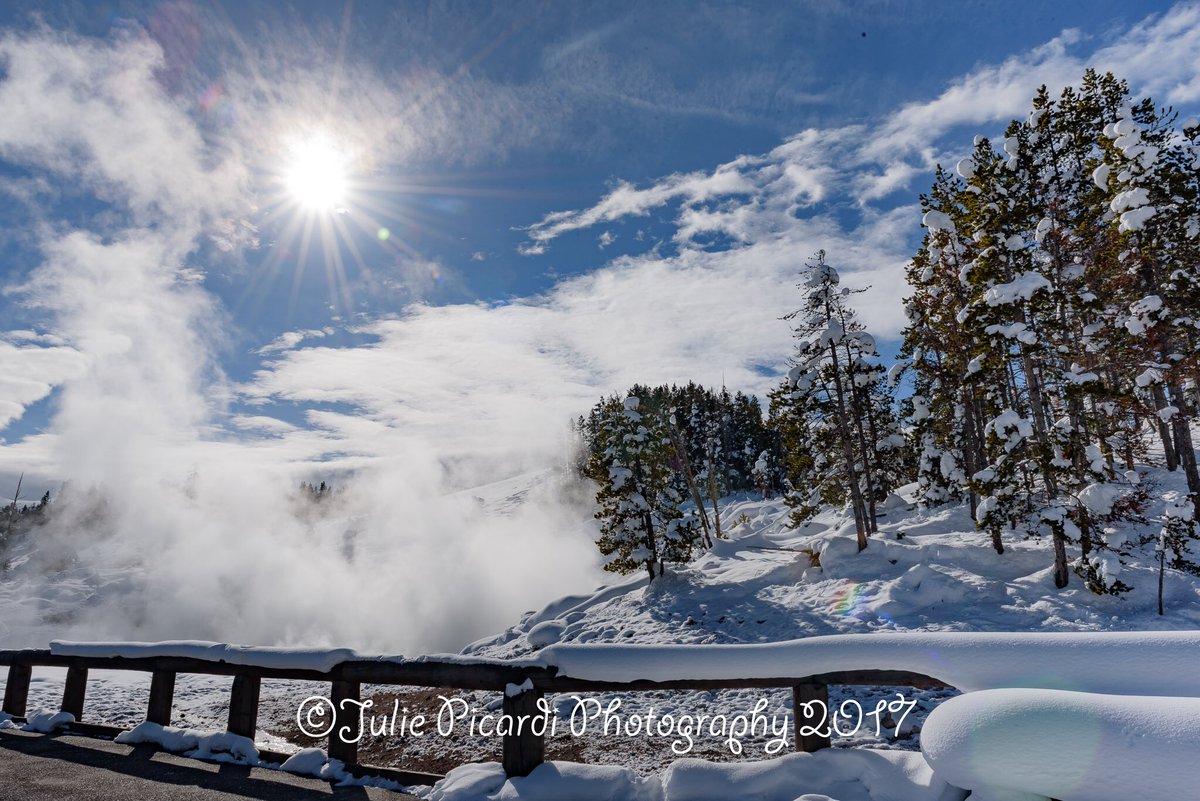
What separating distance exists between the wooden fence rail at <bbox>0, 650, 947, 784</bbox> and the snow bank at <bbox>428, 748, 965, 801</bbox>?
0.21 m

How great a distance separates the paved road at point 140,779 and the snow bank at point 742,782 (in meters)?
1.11

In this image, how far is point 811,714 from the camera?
4.10 meters

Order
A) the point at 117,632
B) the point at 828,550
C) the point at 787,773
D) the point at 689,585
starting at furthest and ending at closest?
the point at 117,632
the point at 689,585
the point at 828,550
the point at 787,773

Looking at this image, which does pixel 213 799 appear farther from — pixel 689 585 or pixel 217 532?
pixel 217 532

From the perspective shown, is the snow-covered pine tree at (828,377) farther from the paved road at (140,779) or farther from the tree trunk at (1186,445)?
the paved road at (140,779)

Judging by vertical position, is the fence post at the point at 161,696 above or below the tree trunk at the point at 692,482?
below

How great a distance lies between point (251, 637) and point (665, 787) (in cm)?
5164

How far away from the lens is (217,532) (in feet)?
242

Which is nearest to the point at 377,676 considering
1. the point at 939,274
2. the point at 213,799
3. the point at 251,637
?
the point at 213,799

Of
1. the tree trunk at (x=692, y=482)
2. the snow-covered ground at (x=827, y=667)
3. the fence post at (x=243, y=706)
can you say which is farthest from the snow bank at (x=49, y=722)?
the tree trunk at (x=692, y=482)

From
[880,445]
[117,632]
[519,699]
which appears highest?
[880,445]

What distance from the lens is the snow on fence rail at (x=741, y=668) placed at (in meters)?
3.25

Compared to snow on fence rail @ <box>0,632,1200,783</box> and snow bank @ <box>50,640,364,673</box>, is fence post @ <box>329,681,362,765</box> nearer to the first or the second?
snow on fence rail @ <box>0,632,1200,783</box>

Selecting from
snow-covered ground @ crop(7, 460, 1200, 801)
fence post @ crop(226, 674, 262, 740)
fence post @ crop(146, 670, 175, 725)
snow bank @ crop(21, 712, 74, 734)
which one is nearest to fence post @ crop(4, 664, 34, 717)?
snow bank @ crop(21, 712, 74, 734)
